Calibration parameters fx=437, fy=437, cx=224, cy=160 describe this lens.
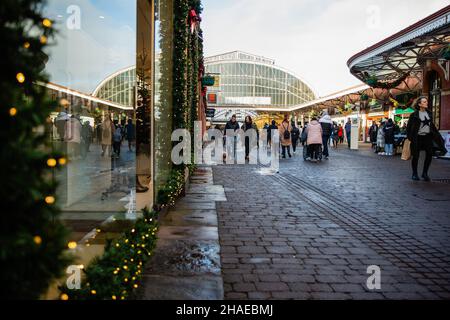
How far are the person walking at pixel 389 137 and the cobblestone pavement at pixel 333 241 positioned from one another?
39.5 ft

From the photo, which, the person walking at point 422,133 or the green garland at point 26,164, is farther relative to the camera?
the person walking at point 422,133

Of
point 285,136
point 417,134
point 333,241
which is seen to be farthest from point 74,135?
point 285,136

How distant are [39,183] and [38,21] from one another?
0.58 metres

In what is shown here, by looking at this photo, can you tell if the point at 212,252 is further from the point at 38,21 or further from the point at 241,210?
the point at 38,21

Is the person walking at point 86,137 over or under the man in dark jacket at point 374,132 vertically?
under

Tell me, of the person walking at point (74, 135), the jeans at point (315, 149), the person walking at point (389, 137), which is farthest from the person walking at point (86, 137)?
the person walking at point (389, 137)

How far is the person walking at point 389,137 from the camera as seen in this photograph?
67.7 ft

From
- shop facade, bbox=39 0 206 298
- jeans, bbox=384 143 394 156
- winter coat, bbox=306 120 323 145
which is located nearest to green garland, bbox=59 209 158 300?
shop facade, bbox=39 0 206 298

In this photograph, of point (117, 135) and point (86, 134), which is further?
point (117, 135)

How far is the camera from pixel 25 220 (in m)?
1.48

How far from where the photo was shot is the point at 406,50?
20375 millimetres

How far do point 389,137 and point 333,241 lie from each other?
17559mm

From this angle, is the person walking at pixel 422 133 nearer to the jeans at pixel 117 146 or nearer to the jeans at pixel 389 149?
the jeans at pixel 117 146

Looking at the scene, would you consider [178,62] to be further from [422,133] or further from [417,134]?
[422,133]
